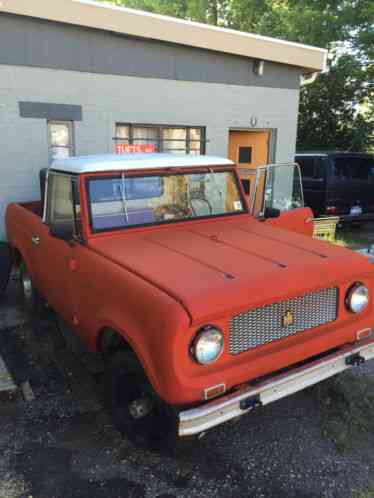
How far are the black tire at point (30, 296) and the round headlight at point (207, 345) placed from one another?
3260mm

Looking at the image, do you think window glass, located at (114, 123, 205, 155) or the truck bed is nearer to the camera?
the truck bed

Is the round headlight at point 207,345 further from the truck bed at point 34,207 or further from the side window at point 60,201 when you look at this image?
the truck bed at point 34,207

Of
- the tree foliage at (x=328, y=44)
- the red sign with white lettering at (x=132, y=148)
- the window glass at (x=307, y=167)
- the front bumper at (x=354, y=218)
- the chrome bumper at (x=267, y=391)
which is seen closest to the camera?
the chrome bumper at (x=267, y=391)

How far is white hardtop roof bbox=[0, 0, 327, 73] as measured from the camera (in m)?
6.62

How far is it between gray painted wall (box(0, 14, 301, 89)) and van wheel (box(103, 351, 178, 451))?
549 cm

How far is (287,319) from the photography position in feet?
9.86

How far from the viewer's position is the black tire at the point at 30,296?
5449 millimetres

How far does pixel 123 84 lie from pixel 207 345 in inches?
248

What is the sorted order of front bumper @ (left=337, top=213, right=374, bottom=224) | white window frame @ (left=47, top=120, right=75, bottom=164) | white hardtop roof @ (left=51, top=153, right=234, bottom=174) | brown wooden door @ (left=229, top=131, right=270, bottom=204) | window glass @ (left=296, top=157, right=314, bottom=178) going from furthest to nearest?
window glass @ (left=296, top=157, right=314, bottom=178)
front bumper @ (left=337, top=213, right=374, bottom=224)
brown wooden door @ (left=229, top=131, right=270, bottom=204)
white window frame @ (left=47, top=120, right=75, bottom=164)
white hardtop roof @ (left=51, top=153, right=234, bottom=174)

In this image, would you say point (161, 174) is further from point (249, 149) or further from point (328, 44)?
point (328, 44)

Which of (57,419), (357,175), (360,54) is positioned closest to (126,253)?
(57,419)

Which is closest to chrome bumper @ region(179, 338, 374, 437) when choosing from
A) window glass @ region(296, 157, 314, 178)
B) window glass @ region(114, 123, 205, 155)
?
window glass @ region(114, 123, 205, 155)

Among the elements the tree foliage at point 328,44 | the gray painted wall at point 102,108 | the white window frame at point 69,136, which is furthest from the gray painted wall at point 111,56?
the tree foliage at point 328,44

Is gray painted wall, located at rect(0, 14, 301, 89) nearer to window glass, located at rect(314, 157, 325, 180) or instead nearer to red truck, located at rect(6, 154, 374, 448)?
window glass, located at rect(314, 157, 325, 180)
